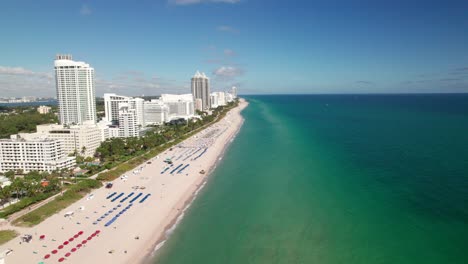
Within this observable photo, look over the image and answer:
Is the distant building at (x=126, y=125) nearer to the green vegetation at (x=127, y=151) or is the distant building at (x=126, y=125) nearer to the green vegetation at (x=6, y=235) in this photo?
the green vegetation at (x=127, y=151)

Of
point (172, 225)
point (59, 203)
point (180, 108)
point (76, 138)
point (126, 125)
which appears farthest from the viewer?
point (180, 108)

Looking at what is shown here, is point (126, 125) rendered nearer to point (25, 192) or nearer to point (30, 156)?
point (30, 156)

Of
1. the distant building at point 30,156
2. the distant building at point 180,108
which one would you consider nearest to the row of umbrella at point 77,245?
the distant building at point 30,156

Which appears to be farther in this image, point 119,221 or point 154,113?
point 154,113

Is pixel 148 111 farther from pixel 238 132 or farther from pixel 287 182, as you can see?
pixel 287 182

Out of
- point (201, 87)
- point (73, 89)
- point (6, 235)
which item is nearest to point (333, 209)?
point (6, 235)

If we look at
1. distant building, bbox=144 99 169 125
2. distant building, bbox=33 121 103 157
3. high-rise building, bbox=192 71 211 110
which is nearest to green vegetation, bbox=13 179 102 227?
distant building, bbox=33 121 103 157

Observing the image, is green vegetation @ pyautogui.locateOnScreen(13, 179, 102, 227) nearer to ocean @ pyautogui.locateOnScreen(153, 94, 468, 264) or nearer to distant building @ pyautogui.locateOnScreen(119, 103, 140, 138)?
ocean @ pyautogui.locateOnScreen(153, 94, 468, 264)
